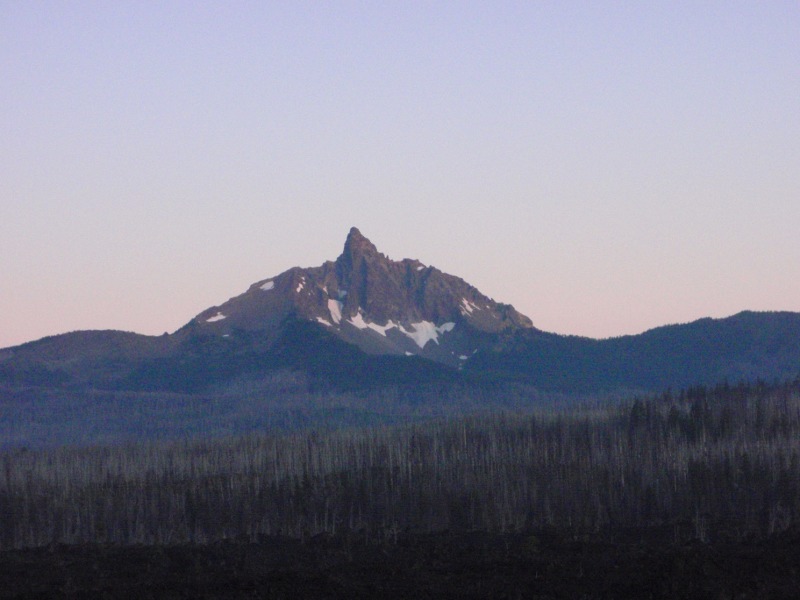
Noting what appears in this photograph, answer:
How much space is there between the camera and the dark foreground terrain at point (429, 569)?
42844 millimetres

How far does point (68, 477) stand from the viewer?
12606 cm

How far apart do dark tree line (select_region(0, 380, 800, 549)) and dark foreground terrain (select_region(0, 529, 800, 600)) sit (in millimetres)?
7552

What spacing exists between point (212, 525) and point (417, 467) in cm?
2925

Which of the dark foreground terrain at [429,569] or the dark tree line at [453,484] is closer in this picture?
Answer: the dark foreground terrain at [429,569]

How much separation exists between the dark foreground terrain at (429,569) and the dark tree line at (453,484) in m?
7.55

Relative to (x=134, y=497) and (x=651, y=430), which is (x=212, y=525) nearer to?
(x=134, y=497)

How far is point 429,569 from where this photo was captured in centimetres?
5141

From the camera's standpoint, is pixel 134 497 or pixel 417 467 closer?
pixel 134 497

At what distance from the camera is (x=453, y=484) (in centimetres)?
10425

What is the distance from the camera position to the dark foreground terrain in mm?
42844

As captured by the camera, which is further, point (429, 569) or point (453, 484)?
point (453, 484)

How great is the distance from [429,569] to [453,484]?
53058 millimetres

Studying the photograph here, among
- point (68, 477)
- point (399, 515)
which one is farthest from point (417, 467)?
point (68, 477)

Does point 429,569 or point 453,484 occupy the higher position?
point 453,484
